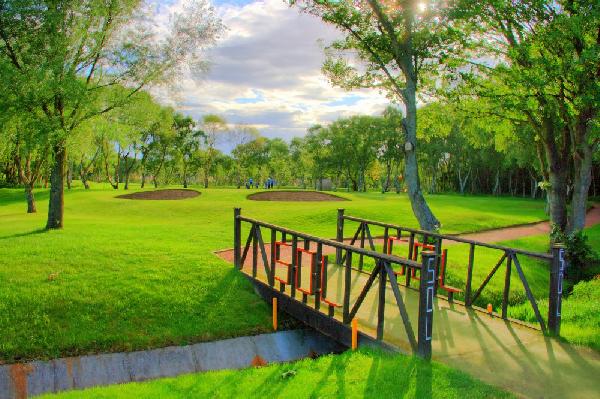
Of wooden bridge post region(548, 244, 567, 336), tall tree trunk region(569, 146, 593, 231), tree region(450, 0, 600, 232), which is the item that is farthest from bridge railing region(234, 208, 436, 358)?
tall tree trunk region(569, 146, 593, 231)

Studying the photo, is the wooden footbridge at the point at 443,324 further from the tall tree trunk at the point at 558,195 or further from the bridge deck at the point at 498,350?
the tall tree trunk at the point at 558,195

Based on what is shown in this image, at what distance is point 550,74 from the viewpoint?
1448cm

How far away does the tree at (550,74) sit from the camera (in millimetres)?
14438

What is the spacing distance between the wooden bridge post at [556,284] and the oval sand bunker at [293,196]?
27.3m

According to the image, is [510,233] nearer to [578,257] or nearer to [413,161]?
[578,257]

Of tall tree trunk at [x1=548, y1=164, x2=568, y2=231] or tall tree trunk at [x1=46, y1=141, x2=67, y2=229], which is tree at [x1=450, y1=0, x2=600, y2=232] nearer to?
tall tree trunk at [x1=548, y1=164, x2=568, y2=231]

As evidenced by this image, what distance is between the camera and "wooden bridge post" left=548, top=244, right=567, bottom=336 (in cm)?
802

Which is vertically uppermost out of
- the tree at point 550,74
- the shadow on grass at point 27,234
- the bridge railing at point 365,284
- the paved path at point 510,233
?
the tree at point 550,74

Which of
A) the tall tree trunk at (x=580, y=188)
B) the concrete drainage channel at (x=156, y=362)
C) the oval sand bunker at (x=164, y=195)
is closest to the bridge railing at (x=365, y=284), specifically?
the concrete drainage channel at (x=156, y=362)

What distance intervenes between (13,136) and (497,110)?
63.1 ft

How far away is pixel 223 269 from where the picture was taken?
1239cm

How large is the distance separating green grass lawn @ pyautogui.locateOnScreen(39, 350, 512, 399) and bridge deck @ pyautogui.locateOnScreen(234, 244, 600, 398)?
1.73 ft

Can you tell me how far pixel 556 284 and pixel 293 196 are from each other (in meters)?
28.5

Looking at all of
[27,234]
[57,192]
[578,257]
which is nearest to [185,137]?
[57,192]
